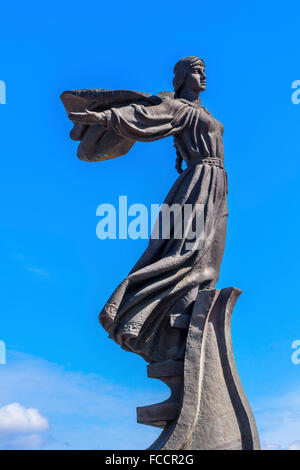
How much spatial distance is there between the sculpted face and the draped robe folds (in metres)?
0.29

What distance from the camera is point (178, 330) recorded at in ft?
27.4

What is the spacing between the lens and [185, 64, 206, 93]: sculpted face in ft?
30.3

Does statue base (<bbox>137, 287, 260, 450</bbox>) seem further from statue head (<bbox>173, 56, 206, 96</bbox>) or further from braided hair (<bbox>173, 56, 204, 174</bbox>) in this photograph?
statue head (<bbox>173, 56, 206, 96</bbox>)

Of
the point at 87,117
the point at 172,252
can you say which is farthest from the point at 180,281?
the point at 87,117

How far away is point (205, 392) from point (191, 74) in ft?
13.0

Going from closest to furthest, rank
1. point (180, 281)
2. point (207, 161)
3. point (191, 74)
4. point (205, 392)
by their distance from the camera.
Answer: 1. point (205, 392)
2. point (180, 281)
3. point (207, 161)
4. point (191, 74)

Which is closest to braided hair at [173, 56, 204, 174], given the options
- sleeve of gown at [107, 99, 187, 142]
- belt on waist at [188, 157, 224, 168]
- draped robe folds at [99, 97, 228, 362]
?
draped robe folds at [99, 97, 228, 362]

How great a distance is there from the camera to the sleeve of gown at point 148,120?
874cm

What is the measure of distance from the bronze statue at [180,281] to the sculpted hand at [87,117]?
1cm

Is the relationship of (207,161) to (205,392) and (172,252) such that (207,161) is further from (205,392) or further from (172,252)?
(205,392)

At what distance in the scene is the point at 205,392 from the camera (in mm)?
7938

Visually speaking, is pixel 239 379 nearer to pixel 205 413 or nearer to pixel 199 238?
pixel 205 413

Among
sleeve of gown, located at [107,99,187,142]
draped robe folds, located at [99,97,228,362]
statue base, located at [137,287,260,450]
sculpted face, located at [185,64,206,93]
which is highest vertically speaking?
sculpted face, located at [185,64,206,93]
